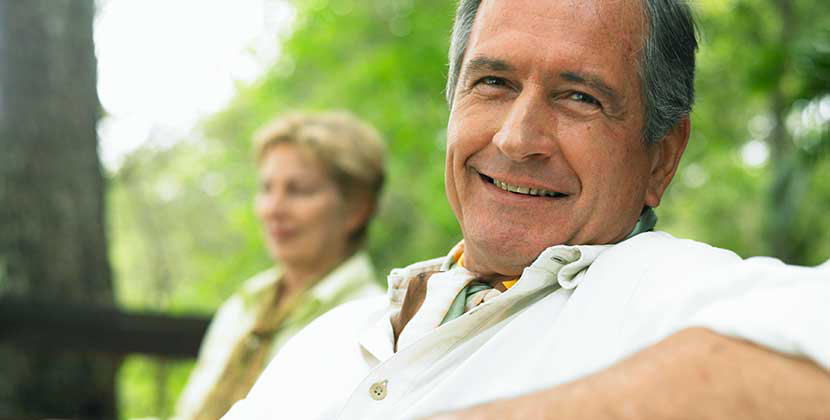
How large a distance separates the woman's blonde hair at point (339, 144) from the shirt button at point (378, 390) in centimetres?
211

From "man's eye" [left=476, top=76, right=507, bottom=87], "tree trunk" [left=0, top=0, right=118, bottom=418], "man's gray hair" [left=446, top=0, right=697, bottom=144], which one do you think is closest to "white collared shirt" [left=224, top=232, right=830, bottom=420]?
"man's gray hair" [left=446, top=0, right=697, bottom=144]

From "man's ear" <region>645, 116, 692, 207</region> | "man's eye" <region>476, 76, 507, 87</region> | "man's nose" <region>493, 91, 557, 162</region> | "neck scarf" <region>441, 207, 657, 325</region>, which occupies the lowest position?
"neck scarf" <region>441, 207, 657, 325</region>

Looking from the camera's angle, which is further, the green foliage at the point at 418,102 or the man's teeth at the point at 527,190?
the green foliage at the point at 418,102

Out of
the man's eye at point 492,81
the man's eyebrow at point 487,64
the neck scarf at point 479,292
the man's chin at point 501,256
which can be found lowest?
the neck scarf at point 479,292

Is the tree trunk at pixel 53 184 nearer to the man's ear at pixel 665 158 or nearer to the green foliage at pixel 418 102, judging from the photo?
the green foliage at pixel 418 102

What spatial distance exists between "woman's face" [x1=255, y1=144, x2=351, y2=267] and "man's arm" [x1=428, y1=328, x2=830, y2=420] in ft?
8.44

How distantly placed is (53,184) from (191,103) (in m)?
9.57

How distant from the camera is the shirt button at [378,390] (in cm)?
156

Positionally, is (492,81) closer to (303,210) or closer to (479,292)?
(479,292)

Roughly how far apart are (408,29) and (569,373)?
245 inches

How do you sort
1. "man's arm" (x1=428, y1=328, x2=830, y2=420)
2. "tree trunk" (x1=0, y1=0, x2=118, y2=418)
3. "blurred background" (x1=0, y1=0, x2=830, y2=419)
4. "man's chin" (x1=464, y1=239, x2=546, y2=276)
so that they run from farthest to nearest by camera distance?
1. "tree trunk" (x1=0, y1=0, x2=118, y2=418)
2. "blurred background" (x1=0, y1=0, x2=830, y2=419)
3. "man's chin" (x1=464, y1=239, x2=546, y2=276)
4. "man's arm" (x1=428, y1=328, x2=830, y2=420)

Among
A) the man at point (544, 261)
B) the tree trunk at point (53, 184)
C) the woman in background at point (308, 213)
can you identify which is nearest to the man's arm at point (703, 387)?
the man at point (544, 261)

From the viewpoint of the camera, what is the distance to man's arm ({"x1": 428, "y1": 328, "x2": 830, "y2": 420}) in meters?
1.06

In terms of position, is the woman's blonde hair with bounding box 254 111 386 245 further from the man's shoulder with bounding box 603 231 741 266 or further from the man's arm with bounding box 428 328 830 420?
the man's arm with bounding box 428 328 830 420
